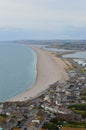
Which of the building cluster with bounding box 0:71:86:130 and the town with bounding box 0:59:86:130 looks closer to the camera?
the town with bounding box 0:59:86:130

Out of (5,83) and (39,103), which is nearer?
(39,103)

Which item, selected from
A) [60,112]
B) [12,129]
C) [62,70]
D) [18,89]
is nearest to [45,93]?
[18,89]

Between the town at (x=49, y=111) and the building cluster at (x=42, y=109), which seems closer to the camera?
the town at (x=49, y=111)

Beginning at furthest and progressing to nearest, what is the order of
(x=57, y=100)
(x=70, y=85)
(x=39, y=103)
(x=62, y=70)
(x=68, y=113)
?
(x=62, y=70)
(x=70, y=85)
(x=57, y=100)
(x=39, y=103)
(x=68, y=113)

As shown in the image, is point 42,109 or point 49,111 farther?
point 42,109

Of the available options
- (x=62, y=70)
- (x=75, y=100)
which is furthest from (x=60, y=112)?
(x=62, y=70)

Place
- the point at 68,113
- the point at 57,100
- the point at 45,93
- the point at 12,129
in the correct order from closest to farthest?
the point at 12,129 → the point at 68,113 → the point at 57,100 → the point at 45,93

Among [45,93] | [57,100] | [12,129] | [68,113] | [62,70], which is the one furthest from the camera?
[62,70]

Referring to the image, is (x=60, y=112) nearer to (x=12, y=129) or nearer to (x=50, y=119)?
(x=50, y=119)

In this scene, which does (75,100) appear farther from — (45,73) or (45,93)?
(45,73)
